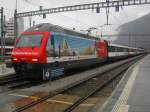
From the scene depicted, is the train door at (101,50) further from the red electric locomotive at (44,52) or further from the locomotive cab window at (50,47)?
the locomotive cab window at (50,47)

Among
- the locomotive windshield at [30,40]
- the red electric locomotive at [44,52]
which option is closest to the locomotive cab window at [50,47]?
the red electric locomotive at [44,52]

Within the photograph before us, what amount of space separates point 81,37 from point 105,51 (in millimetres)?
12756

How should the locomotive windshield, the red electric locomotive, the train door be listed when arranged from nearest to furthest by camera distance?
the red electric locomotive < the locomotive windshield < the train door

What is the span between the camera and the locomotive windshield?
19.0m

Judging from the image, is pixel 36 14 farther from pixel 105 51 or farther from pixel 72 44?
pixel 72 44

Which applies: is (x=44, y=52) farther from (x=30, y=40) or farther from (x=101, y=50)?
(x=101, y=50)

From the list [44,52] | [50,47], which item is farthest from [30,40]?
[44,52]

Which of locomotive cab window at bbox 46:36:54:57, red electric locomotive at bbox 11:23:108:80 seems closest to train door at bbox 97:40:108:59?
red electric locomotive at bbox 11:23:108:80

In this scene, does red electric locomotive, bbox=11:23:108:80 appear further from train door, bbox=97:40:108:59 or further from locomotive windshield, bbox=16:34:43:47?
train door, bbox=97:40:108:59

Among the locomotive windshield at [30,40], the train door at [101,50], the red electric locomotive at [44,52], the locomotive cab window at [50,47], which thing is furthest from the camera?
the train door at [101,50]

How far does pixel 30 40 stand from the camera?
19.4 m

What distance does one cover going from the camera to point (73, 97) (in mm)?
14320

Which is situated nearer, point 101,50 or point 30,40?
point 30,40

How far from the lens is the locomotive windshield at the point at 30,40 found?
62.3 ft
